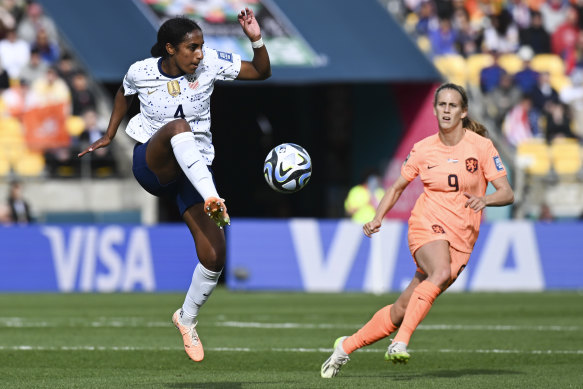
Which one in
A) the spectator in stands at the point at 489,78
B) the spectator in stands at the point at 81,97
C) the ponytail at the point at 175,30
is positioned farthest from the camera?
the spectator in stands at the point at 489,78

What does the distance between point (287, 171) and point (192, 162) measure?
80cm

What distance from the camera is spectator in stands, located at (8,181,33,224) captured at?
2088 cm

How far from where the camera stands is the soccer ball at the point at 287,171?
28.1 ft

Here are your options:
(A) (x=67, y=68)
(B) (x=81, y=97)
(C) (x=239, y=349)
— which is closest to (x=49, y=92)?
(B) (x=81, y=97)

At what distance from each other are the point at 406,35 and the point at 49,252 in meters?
9.42

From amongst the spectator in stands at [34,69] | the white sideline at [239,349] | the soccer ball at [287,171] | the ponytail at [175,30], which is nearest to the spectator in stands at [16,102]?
the spectator in stands at [34,69]

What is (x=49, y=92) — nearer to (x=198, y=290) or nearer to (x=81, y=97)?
(x=81, y=97)

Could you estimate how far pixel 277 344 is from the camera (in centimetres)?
1173

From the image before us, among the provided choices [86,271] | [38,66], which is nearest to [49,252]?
[86,271]

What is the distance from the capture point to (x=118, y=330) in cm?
1312

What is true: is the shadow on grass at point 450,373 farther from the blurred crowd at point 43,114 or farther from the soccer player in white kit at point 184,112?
the blurred crowd at point 43,114

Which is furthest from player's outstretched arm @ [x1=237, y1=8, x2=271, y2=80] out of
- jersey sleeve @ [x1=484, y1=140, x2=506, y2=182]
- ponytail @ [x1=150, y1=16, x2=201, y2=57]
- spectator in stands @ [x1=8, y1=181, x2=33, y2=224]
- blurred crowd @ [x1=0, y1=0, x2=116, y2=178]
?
blurred crowd @ [x1=0, y1=0, x2=116, y2=178]

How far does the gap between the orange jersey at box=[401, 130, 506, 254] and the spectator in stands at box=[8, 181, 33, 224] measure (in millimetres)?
13254

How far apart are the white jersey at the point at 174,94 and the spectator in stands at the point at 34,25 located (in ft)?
49.1
